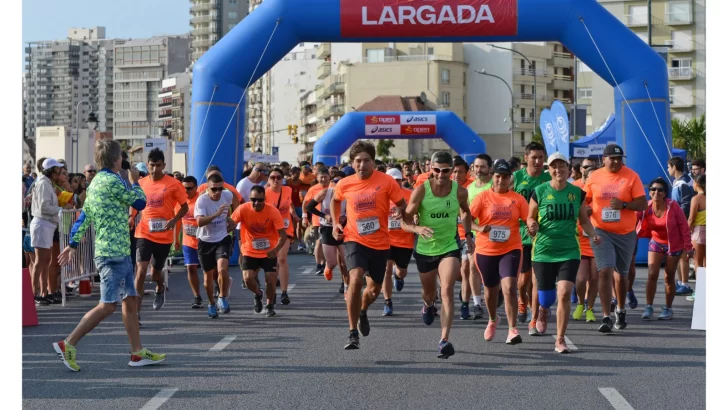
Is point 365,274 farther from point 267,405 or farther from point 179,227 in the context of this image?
point 179,227

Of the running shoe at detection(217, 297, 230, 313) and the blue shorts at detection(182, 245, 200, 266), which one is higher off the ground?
the blue shorts at detection(182, 245, 200, 266)

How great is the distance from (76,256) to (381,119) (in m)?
24.7

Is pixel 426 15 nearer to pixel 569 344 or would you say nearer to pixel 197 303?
pixel 197 303

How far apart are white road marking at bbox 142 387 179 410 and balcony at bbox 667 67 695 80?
86.8 metres

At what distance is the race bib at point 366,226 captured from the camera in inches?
425

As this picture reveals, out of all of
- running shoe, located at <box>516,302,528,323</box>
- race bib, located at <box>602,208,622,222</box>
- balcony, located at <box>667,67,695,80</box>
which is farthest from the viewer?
balcony, located at <box>667,67,695,80</box>

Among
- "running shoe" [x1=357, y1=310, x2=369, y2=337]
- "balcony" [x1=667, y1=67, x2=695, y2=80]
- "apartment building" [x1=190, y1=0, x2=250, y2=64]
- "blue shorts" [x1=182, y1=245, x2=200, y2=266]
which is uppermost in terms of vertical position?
"apartment building" [x1=190, y1=0, x2=250, y2=64]

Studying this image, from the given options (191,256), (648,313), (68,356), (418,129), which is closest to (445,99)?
(418,129)

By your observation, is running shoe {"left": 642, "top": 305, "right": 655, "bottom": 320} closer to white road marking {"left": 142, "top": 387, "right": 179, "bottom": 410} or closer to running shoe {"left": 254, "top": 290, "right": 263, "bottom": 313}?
running shoe {"left": 254, "top": 290, "right": 263, "bottom": 313}

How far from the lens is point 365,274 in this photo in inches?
428

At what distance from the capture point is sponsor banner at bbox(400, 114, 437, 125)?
40.9 metres

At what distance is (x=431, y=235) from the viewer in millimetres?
10414

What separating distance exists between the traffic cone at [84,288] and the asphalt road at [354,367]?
277 cm

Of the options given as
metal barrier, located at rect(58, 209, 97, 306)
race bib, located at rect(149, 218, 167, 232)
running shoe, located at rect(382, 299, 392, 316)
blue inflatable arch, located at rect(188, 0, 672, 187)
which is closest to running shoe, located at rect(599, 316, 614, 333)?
running shoe, located at rect(382, 299, 392, 316)
